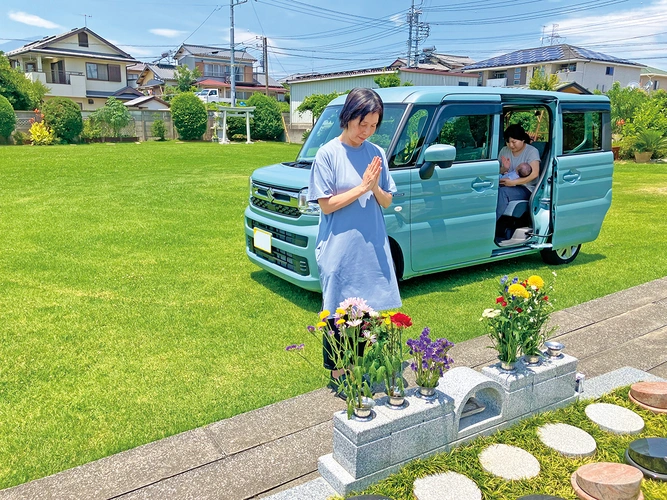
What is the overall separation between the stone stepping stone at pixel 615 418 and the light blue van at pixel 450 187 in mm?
2129

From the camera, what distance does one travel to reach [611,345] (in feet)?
13.1

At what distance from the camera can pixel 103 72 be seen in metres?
40.0

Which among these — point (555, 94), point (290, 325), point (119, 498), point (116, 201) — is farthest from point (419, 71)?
point (119, 498)

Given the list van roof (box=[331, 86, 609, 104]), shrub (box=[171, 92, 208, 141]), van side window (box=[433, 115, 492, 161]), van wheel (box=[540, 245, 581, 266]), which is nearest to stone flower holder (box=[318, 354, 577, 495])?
van side window (box=[433, 115, 492, 161])

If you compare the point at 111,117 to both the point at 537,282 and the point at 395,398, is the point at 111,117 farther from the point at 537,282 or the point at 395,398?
the point at 395,398

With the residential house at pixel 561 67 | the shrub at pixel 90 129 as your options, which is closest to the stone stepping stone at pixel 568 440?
the shrub at pixel 90 129

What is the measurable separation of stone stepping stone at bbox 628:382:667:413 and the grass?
0.17ft

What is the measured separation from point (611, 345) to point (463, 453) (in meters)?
2.09

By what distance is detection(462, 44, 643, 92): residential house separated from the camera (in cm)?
3938

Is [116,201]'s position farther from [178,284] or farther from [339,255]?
[339,255]

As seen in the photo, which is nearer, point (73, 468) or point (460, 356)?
point (73, 468)

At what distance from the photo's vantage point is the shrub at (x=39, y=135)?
23.5 metres

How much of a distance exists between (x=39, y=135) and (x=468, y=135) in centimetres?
2367

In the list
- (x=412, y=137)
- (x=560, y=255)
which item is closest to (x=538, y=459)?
(x=412, y=137)
